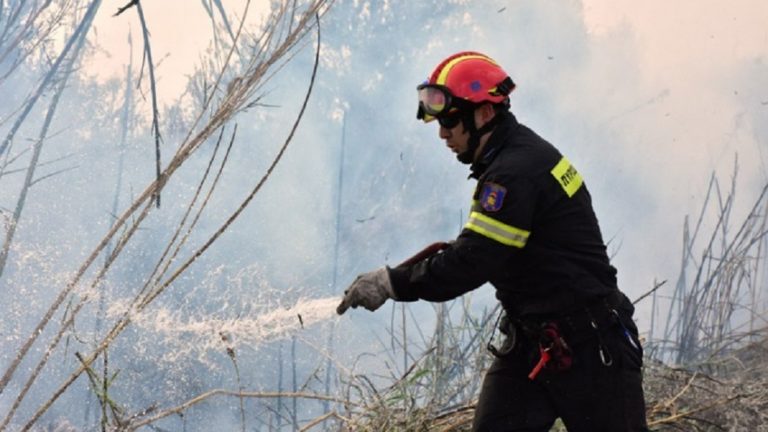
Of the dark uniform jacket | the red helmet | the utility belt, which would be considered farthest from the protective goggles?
the utility belt

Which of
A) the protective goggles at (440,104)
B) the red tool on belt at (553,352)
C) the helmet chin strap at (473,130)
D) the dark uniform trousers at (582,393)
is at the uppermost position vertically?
the protective goggles at (440,104)

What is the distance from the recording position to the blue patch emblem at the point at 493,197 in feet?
8.78

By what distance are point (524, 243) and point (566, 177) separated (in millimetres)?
279

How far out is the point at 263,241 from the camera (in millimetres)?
13883

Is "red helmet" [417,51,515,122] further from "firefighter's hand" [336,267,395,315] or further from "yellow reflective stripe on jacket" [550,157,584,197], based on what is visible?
"firefighter's hand" [336,267,395,315]

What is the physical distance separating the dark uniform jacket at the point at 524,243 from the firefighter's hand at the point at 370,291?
0.11ft

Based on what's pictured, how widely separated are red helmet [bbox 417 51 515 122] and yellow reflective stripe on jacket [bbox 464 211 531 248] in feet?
1.48

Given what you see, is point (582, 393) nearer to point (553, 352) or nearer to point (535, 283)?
point (553, 352)

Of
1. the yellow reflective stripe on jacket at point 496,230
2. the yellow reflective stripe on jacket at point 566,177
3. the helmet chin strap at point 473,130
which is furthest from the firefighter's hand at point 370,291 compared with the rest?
the yellow reflective stripe on jacket at point 566,177

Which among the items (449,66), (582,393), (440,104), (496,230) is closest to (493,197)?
(496,230)

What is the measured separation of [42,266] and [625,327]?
510 inches

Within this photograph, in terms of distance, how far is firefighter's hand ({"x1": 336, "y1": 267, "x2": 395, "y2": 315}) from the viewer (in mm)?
2855

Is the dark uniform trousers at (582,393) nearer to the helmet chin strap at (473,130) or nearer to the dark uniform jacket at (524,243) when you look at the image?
the dark uniform jacket at (524,243)

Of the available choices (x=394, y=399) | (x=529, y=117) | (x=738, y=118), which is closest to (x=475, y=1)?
(x=529, y=117)
